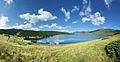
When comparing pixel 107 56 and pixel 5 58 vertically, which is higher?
pixel 5 58

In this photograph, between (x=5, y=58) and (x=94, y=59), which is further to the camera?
(x=94, y=59)

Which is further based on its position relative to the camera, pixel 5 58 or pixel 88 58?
pixel 88 58

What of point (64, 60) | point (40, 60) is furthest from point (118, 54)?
point (40, 60)

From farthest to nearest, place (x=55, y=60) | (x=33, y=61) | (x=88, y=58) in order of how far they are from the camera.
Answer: (x=88, y=58) → (x=55, y=60) → (x=33, y=61)

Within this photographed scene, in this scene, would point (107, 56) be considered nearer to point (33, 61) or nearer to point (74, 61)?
point (74, 61)

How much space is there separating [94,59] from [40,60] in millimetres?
5319


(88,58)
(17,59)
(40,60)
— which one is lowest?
(88,58)

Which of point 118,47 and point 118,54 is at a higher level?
point 118,47

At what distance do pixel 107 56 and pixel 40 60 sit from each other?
7452 millimetres

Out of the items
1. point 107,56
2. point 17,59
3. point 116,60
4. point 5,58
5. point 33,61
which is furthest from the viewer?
point 107,56

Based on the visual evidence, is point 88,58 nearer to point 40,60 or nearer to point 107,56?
point 107,56

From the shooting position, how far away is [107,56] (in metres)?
7.99

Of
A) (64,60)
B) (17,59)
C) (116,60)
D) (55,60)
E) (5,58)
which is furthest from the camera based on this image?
(116,60)

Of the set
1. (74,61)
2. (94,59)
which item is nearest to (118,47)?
(94,59)
